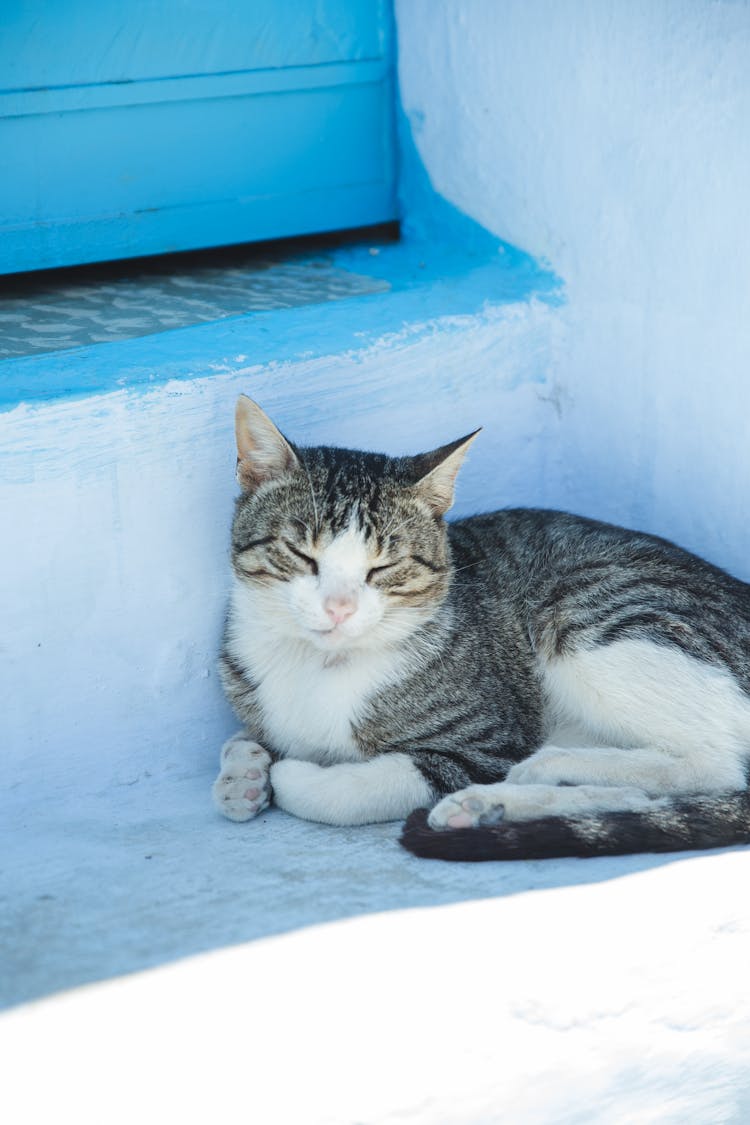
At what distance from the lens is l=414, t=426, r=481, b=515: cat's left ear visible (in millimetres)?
2910

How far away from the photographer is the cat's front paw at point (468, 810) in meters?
2.62

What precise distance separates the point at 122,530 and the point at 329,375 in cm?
73

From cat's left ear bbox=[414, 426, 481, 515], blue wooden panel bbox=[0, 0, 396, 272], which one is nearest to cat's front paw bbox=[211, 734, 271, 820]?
cat's left ear bbox=[414, 426, 481, 515]

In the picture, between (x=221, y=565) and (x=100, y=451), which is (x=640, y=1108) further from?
(x=100, y=451)

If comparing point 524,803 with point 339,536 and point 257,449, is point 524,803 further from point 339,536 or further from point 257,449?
point 257,449

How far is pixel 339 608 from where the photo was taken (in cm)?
268

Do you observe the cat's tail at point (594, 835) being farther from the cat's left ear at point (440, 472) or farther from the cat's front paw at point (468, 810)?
the cat's left ear at point (440, 472)

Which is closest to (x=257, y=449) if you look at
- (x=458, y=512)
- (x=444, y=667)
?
(x=444, y=667)

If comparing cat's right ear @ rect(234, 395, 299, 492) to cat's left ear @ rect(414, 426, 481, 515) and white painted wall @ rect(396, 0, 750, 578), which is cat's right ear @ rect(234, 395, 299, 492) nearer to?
cat's left ear @ rect(414, 426, 481, 515)

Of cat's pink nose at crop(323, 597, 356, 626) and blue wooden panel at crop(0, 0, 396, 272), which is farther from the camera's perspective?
blue wooden panel at crop(0, 0, 396, 272)

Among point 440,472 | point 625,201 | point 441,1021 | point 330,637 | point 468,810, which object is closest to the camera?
point 441,1021

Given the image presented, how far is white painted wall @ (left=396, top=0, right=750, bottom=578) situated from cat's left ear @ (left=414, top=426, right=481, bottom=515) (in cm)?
85

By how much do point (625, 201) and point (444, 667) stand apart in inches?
57.8

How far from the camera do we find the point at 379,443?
3.46m
